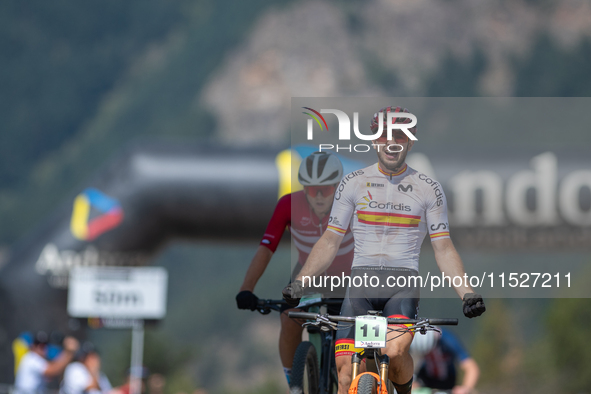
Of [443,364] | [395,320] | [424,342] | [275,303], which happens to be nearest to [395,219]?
[395,320]

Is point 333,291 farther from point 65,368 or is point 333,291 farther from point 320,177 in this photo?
point 65,368

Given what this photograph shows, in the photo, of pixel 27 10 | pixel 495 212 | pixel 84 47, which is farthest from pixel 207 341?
pixel 495 212

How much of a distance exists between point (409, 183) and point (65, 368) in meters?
7.37

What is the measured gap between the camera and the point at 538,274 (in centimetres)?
581

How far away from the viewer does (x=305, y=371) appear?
221 inches

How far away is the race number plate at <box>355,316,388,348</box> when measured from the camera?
4793mm

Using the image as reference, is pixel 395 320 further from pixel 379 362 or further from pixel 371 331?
pixel 379 362

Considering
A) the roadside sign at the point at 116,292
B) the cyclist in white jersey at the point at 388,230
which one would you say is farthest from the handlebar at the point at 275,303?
the roadside sign at the point at 116,292

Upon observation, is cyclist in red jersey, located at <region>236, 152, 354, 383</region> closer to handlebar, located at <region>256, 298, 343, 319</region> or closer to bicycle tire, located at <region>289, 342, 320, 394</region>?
handlebar, located at <region>256, 298, 343, 319</region>

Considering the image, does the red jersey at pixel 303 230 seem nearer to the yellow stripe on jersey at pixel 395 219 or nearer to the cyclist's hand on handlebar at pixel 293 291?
the yellow stripe on jersey at pixel 395 219

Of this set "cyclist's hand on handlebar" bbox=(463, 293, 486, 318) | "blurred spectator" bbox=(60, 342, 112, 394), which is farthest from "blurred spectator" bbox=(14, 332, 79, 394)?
"cyclist's hand on handlebar" bbox=(463, 293, 486, 318)

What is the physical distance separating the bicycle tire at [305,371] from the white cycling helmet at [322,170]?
3.52 ft

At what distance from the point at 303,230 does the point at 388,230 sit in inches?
36.8

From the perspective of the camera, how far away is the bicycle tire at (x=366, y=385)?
15.3 feet
